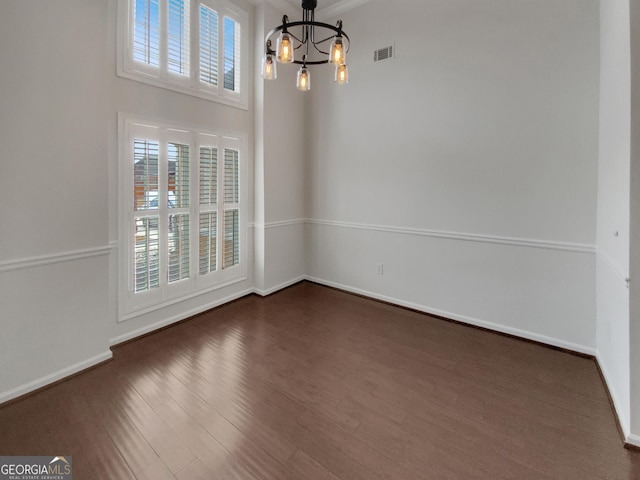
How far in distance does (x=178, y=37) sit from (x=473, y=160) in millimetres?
3255

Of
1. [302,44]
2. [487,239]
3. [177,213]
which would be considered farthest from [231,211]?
[487,239]

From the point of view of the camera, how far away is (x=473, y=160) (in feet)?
10.2

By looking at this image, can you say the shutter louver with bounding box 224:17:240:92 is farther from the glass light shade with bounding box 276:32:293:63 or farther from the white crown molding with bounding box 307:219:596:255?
the white crown molding with bounding box 307:219:596:255

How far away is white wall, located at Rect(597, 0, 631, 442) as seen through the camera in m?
1.81

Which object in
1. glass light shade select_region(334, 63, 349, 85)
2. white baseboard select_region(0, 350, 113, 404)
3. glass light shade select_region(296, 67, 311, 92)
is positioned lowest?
white baseboard select_region(0, 350, 113, 404)

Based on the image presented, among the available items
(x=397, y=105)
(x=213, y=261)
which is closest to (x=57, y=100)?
(x=213, y=261)

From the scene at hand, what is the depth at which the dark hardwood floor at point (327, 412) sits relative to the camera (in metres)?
1.60

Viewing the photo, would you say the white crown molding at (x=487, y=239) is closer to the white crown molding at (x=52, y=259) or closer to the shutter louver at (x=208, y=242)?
the shutter louver at (x=208, y=242)

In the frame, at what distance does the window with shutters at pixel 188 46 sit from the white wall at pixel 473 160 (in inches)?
48.5

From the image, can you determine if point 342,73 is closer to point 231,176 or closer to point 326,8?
point 231,176

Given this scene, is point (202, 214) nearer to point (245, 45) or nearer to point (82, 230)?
point (82, 230)

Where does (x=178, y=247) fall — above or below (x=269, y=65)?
below

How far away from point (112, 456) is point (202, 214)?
7.65 feet

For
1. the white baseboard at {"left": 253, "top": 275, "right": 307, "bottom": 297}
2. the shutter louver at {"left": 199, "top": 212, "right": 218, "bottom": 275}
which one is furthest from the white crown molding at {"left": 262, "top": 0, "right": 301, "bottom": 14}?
the white baseboard at {"left": 253, "top": 275, "right": 307, "bottom": 297}
